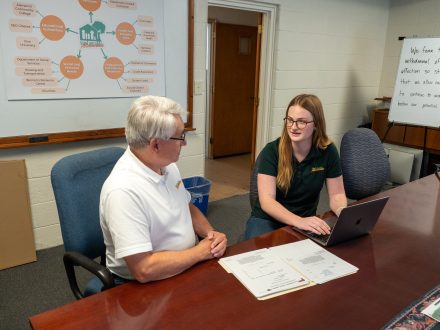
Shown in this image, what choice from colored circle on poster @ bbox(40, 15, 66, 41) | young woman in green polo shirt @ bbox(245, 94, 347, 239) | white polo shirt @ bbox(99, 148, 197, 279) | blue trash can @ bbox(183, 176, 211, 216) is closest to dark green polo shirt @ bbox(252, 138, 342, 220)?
young woman in green polo shirt @ bbox(245, 94, 347, 239)

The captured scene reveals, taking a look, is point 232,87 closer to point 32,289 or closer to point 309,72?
point 309,72

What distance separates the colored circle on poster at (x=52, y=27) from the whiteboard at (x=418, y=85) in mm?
3416

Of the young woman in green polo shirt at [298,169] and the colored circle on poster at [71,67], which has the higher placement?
the colored circle on poster at [71,67]

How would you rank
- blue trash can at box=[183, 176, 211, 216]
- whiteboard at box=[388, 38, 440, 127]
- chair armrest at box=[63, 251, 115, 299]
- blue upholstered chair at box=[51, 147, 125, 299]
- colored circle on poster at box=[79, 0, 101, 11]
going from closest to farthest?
1. chair armrest at box=[63, 251, 115, 299]
2. blue upholstered chair at box=[51, 147, 125, 299]
3. colored circle on poster at box=[79, 0, 101, 11]
4. blue trash can at box=[183, 176, 211, 216]
5. whiteboard at box=[388, 38, 440, 127]

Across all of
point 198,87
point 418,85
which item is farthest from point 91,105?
point 418,85

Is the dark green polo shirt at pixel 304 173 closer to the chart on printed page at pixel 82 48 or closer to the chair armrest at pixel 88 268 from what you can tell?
the chair armrest at pixel 88 268

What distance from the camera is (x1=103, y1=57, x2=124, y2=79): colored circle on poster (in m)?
2.64

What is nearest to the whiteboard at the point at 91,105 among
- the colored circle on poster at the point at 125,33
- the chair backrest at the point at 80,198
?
the colored circle on poster at the point at 125,33

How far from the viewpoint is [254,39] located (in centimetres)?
541

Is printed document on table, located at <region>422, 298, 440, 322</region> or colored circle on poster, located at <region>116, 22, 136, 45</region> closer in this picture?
printed document on table, located at <region>422, 298, 440, 322</region>

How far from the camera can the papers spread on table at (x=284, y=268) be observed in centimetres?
108

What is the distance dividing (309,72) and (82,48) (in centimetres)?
248

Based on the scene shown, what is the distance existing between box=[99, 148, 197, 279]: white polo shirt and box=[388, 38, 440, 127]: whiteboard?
344cm

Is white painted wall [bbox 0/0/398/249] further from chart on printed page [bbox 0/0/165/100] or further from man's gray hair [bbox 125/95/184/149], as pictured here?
man's gray hair [bbox 125/95/184/149]
